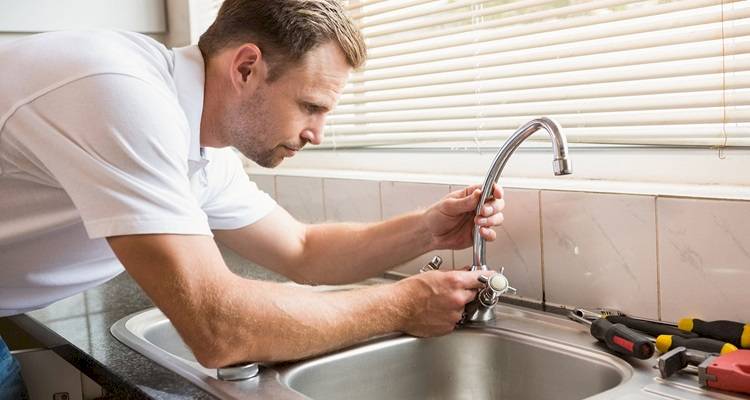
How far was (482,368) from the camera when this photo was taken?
4.51ft

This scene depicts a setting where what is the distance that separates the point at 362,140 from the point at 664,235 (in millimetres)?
940

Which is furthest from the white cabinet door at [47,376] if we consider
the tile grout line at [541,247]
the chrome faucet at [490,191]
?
the tile grout line at [541,247]

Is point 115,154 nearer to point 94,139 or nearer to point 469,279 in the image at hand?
point 94,139

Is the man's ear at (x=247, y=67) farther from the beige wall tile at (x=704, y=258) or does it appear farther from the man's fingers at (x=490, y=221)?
the beige wall tile at (x=704, y=258)

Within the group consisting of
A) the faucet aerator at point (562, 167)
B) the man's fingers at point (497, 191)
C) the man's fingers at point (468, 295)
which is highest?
the faucet aerator at point (562, 167)

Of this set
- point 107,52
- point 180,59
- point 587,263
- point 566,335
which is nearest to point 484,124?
point 587,263

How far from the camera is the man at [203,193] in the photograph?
105 cm

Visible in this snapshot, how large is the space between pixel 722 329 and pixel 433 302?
42 cm

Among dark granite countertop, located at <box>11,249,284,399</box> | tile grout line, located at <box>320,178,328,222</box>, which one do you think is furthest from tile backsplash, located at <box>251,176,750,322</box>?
dark granite countertop, located at <box>11,249,284,399</box>

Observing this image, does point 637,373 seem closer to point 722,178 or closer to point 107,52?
point 722,178

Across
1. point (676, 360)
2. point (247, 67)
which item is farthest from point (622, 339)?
point (247, 67)

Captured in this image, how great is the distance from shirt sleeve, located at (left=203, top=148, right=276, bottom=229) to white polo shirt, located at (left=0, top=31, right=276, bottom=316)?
10.5 inches

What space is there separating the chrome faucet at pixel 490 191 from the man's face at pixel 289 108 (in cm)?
28

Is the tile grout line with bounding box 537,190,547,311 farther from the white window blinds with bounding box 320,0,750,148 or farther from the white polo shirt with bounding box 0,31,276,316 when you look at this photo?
the white polo shirt with bounding box 0,31,276,316
